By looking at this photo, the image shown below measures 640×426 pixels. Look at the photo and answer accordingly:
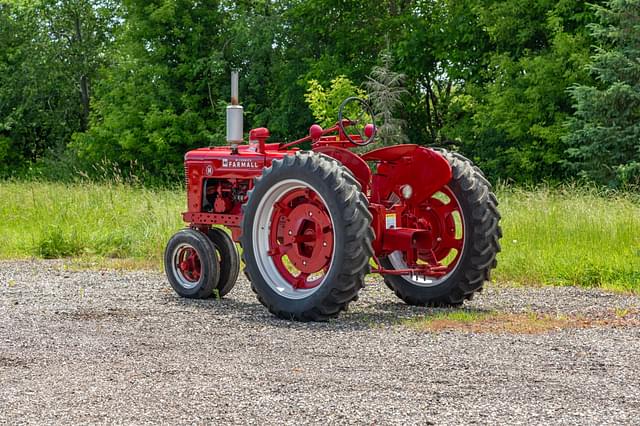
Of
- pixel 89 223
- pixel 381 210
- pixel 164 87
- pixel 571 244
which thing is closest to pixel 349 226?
pixel 381 210

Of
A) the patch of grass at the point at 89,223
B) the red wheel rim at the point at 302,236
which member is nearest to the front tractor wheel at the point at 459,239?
the red wheel rim at the point at 302,236

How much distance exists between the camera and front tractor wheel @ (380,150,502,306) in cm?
923

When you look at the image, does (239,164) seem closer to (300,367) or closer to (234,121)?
(234,121)

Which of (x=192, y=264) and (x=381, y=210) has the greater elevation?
(x=381, y=210)

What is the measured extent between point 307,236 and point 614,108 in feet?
47.4

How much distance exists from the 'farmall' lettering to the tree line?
1402cm

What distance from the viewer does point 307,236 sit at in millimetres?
9070

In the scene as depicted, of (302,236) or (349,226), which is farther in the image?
(302,236)

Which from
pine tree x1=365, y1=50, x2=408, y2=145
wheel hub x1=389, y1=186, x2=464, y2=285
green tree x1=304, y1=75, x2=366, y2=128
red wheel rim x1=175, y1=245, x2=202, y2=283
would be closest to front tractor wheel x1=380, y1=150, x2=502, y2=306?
wheel hub x1=389, y1=186, x2=464, y2=285

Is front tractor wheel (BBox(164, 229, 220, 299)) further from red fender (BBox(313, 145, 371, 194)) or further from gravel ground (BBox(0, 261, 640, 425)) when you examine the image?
red fender (BBox(313, 145, 371, 194))

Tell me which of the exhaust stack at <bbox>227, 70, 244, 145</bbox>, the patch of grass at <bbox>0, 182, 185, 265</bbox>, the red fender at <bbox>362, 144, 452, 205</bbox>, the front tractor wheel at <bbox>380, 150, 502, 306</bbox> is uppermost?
the exhaust stack at <bbox>227, 70, 244, 145</bbox>

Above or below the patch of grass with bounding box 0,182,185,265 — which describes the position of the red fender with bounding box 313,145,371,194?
above

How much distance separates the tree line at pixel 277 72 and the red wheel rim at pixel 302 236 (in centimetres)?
1482

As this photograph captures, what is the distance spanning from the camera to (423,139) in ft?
114
